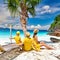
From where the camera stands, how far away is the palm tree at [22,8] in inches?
572

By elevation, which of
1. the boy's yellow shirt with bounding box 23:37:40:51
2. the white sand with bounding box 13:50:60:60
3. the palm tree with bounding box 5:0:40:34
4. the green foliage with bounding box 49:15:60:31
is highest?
the palm tree with bounding box 5:0:40:34

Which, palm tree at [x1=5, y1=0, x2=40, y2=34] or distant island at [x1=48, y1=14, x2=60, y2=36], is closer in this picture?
palm tree at [x1=5, y1=0, x2=40, y2=34]

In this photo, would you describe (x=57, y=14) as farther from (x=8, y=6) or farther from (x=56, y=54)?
(x=56, y=54)

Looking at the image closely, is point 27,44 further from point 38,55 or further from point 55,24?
point 55,24

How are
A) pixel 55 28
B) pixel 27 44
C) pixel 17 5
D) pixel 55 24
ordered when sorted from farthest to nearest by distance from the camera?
pixel 55 24 < pixel 55 28 < pixel 17 5 < pixel 27 44

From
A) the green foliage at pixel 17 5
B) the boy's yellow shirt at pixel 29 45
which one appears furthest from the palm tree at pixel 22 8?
the boy's yellow shirt at pixel 29 45

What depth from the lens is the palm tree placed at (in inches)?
572

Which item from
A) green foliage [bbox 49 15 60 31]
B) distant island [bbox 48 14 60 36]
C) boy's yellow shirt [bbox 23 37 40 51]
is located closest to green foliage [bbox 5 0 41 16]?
distant island [bbox 48 14 60 36]

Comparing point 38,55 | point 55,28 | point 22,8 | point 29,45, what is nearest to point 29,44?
point 29,45

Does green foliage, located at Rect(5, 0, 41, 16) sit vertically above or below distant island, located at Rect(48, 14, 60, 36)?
above

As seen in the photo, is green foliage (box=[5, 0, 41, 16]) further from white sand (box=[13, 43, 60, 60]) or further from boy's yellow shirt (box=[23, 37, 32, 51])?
white sand (box=[13, 43, 60, 60])

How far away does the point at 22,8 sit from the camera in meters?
14.6

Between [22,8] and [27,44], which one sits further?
[22,8]

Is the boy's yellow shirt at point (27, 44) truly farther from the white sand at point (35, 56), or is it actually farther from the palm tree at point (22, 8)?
the palm tree at point (22, 8)
